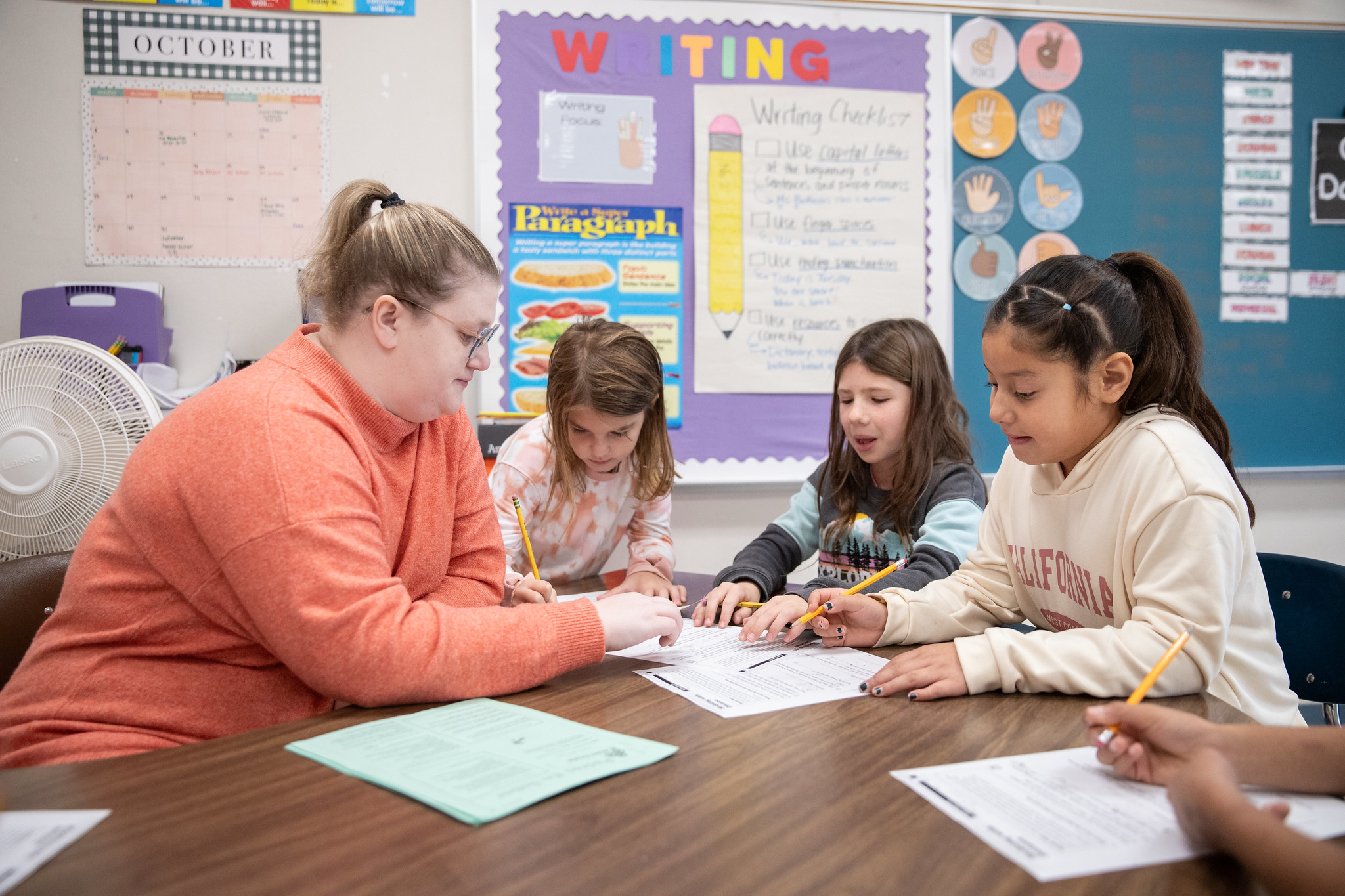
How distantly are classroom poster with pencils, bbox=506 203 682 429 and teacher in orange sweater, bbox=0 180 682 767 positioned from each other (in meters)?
1.44

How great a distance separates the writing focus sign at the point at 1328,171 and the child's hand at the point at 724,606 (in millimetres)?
2700

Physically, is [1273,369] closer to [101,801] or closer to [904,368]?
[904,368]

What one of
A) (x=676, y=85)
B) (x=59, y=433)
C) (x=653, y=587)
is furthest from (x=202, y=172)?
(x=653, y=587)

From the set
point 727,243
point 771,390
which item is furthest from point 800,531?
point 727,243

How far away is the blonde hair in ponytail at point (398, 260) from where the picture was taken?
0.96m

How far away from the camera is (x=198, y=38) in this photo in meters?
2.30

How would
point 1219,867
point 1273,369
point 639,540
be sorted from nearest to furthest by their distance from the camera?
point 1219,867
point 639,540
point 1273,369

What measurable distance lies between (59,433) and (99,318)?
0.81m

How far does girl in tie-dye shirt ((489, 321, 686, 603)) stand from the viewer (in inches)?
64.7

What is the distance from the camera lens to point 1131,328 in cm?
108

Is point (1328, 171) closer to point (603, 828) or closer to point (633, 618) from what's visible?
point (633, 618)

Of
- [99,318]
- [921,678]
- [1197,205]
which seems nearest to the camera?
[921,678]

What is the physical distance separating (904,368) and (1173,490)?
80cm

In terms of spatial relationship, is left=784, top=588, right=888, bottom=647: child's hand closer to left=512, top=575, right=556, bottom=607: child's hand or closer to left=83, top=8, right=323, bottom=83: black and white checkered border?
left=512, top=575, right=556, bottom=607: child's hand
